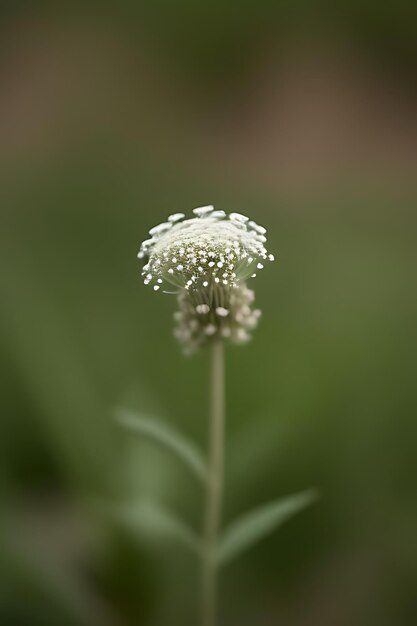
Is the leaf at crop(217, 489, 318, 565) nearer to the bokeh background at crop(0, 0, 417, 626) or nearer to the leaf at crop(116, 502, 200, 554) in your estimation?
the leaf at crop(116, 502, 200, 554)

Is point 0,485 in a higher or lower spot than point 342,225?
lower

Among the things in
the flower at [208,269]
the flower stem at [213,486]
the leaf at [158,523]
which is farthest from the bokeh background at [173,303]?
the flower at [208,269]

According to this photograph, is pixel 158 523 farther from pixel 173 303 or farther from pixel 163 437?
pixel 173 303

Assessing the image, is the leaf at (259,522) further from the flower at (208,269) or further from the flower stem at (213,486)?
the flower at (208,269)

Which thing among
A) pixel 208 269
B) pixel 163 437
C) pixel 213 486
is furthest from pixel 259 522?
pixel 208 269

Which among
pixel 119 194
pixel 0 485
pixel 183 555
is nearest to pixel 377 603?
pixel 183 555

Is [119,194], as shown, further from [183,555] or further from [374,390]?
[183,555]
